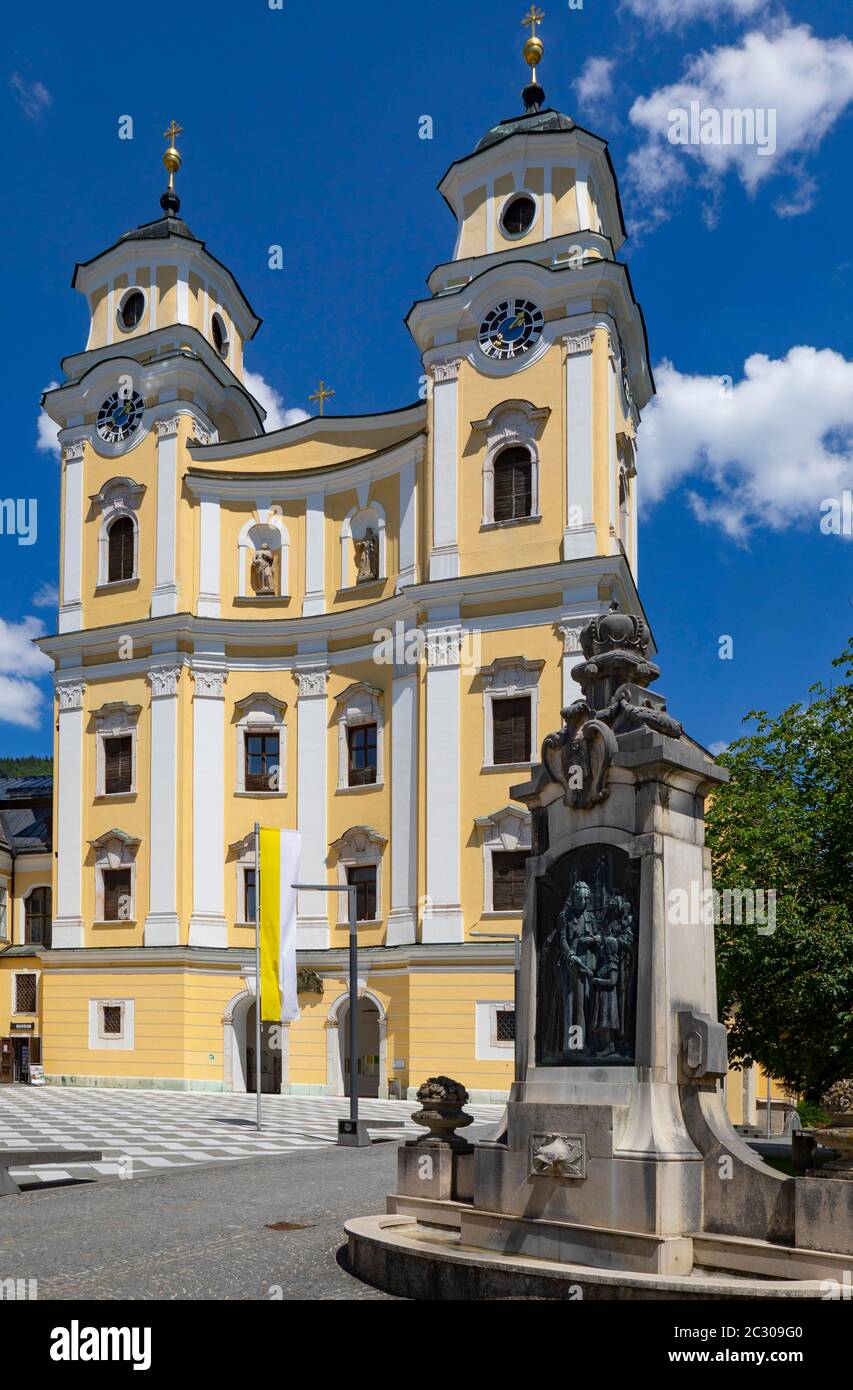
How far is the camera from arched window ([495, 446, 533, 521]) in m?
38.4

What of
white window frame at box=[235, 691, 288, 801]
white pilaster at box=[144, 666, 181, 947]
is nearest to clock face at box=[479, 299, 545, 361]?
white window frame at box=[235, 691, 288, 801]

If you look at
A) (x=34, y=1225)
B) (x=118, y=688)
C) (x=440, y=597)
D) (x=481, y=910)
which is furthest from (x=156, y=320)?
(x=34, y=1225)

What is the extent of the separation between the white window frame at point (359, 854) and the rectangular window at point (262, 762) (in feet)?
10.6

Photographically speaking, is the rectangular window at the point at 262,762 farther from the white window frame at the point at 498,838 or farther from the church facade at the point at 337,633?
the white window frame at the point at 498,838

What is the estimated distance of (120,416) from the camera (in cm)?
4541

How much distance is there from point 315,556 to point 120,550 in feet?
21.9

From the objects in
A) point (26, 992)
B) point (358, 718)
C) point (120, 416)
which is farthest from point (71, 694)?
point (26, 992)

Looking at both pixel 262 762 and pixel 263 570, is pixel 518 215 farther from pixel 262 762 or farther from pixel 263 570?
pixel 262 762

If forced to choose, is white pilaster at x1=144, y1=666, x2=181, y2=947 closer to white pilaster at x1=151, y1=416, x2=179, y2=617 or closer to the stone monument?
white pilaster at x1=151, y1=416, x2=179, y2=617

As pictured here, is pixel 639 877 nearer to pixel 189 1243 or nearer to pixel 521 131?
pixel 189 1243

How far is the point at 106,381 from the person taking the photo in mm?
45656

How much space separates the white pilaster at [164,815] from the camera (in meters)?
41.3

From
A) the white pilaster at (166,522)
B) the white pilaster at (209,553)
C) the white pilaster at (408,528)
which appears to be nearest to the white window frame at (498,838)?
the white pilaster at (408,528)

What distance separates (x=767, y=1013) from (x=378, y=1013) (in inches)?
801
